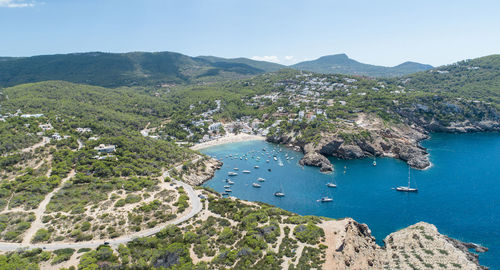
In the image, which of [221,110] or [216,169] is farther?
[221,110]

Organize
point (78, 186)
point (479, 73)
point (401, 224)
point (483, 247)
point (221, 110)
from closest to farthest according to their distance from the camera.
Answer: point (483, 247) < point (401, 224) < point (78, 186) < point (221, 110) < point (479, 73)

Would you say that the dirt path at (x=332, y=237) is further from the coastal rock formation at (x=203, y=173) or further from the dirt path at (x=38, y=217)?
the dirt path at (x=38, y=217)

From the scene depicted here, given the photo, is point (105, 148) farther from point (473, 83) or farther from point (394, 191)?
point (473, 83)

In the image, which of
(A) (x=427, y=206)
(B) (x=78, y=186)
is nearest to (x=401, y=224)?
(A) (x=427, y=206)

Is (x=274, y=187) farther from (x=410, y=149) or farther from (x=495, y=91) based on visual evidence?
(x=495, y=91)

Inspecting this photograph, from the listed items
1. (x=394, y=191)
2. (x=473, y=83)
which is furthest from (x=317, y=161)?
(x=473, y=83)

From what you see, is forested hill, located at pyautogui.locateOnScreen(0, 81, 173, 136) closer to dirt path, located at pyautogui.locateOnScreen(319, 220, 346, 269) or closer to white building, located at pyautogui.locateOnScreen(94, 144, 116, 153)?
white building, located at pyautogui.locateOnScreen(94, 144, 116, 153)

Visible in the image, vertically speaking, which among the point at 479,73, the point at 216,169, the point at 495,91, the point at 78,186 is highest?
the point at 479,73

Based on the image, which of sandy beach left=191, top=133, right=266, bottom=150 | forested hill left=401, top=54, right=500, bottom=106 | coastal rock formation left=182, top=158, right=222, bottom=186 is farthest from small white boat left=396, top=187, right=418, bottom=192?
forested hill left=401, top=54, right=500, bottom=106
